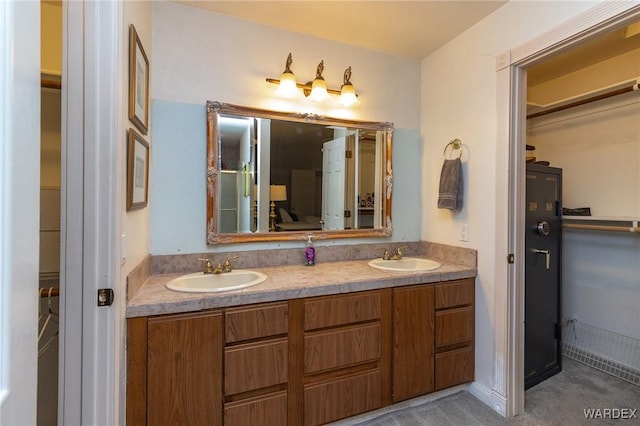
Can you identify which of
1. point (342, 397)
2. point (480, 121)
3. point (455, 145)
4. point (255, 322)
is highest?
point (480, 121)

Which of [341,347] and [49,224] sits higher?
[49,224]

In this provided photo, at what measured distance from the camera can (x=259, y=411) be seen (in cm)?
155

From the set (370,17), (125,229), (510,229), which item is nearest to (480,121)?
(510,229)

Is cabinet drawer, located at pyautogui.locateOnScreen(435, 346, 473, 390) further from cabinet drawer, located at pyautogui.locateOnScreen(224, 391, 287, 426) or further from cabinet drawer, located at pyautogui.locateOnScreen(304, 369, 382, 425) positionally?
cabinet drawer, located at pyautogui.locateOnScreen(224, 391, 287, 426)

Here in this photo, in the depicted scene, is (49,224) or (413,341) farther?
(413,341)

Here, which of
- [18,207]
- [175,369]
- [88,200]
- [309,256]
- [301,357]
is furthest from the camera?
[309,256]

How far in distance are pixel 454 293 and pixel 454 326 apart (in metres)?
0.22

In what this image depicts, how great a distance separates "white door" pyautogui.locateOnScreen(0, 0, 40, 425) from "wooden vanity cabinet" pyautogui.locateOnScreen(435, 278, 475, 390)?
76.0 inches

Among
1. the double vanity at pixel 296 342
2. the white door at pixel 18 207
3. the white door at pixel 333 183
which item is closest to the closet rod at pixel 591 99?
the double vanity at pixel 296 342

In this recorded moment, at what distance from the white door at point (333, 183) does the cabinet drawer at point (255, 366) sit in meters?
0.97

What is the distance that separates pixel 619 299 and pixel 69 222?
3.51 metres

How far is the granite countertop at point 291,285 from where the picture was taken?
4.60 ft

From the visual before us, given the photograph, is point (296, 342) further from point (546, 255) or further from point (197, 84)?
point (546, 255)

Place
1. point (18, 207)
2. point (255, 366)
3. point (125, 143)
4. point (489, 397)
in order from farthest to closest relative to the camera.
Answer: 1. point (489, 397)
2. point (255, 366)
3. point (125, 143)
4. point (18, 207)
